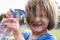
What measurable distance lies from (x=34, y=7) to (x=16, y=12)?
0.39 ft

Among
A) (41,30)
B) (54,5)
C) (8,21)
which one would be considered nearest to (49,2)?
(54,5)

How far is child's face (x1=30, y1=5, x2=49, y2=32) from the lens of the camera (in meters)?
0.93

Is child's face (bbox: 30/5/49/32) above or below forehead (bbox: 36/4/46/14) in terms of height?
below

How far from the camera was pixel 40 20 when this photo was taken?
94 cm

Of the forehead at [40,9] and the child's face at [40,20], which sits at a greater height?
the forehead at [40,9]

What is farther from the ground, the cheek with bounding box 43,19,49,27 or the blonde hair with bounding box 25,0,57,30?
the blonde hair with bounding box 25,0,57,30

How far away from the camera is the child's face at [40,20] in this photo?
0.93 m

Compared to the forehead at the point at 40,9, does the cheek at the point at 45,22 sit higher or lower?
lower

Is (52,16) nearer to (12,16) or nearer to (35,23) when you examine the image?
(35,23)

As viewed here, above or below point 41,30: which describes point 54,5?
above

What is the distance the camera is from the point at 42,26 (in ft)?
3.10

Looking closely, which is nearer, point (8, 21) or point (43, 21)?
point (8, 21)

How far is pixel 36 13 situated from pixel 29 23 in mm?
82

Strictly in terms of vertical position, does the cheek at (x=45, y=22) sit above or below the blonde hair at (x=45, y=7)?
below
